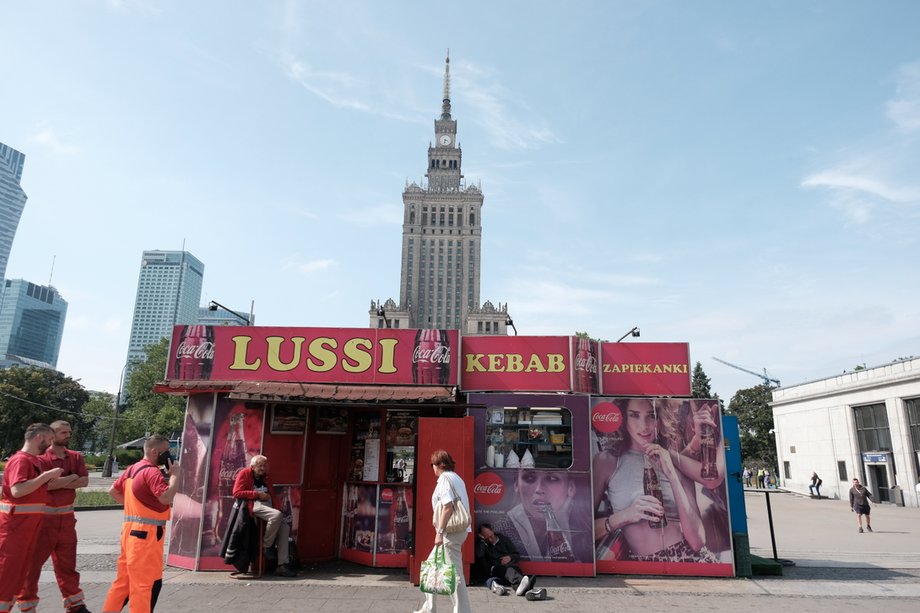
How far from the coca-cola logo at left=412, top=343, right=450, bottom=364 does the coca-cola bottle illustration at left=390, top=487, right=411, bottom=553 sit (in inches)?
96.9

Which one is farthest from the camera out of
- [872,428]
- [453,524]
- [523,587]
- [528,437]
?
[872,428]

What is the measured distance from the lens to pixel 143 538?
5574mm

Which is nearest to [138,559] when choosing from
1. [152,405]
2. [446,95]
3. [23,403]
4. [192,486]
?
[192,486]

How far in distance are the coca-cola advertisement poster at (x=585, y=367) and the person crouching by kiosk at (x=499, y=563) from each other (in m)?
3.10

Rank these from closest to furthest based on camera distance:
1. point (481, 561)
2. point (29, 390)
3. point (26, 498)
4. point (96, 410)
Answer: point (26, 498)
point (481, 561)
point (29, 390)
point (96, 410)

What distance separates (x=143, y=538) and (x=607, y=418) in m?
7.59

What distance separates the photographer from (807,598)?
813 cm

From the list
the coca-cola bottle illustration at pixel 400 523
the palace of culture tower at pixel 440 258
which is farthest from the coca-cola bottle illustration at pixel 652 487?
the palace of culture tower at pixel 440 258

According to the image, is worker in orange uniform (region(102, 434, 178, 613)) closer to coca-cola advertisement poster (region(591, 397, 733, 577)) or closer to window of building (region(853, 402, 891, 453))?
coca-cola advertisement poster (region(591, 397, 733, 577))

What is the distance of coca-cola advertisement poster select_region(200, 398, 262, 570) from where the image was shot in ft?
30.3

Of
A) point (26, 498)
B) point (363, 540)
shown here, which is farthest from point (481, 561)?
point (26, 498)

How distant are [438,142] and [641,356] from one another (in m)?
138

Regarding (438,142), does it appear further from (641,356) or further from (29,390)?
(641,356)

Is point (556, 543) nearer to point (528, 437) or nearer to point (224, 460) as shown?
point (528, 437)
